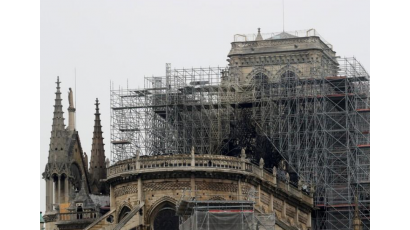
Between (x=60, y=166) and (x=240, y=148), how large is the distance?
13635 mm

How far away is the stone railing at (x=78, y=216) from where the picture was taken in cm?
6575

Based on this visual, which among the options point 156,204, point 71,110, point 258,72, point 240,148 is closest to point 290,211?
point 240,148

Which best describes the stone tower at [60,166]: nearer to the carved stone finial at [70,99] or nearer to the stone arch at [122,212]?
the carved stone finial at [70,99]

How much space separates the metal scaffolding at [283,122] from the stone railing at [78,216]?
22.9ft

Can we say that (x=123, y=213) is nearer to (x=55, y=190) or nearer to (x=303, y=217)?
(x=303, y=217)

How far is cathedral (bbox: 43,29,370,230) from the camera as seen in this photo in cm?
5831

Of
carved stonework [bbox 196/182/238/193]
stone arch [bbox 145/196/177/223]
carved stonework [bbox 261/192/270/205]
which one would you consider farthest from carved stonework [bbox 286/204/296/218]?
stone arch [bbox 145/196/177/223]

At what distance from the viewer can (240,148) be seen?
71.7 meters

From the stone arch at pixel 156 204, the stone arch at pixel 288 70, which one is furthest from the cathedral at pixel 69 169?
the stone arch at pixel 288 70

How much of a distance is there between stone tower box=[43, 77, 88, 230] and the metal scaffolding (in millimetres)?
4856

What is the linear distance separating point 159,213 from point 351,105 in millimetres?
15908
